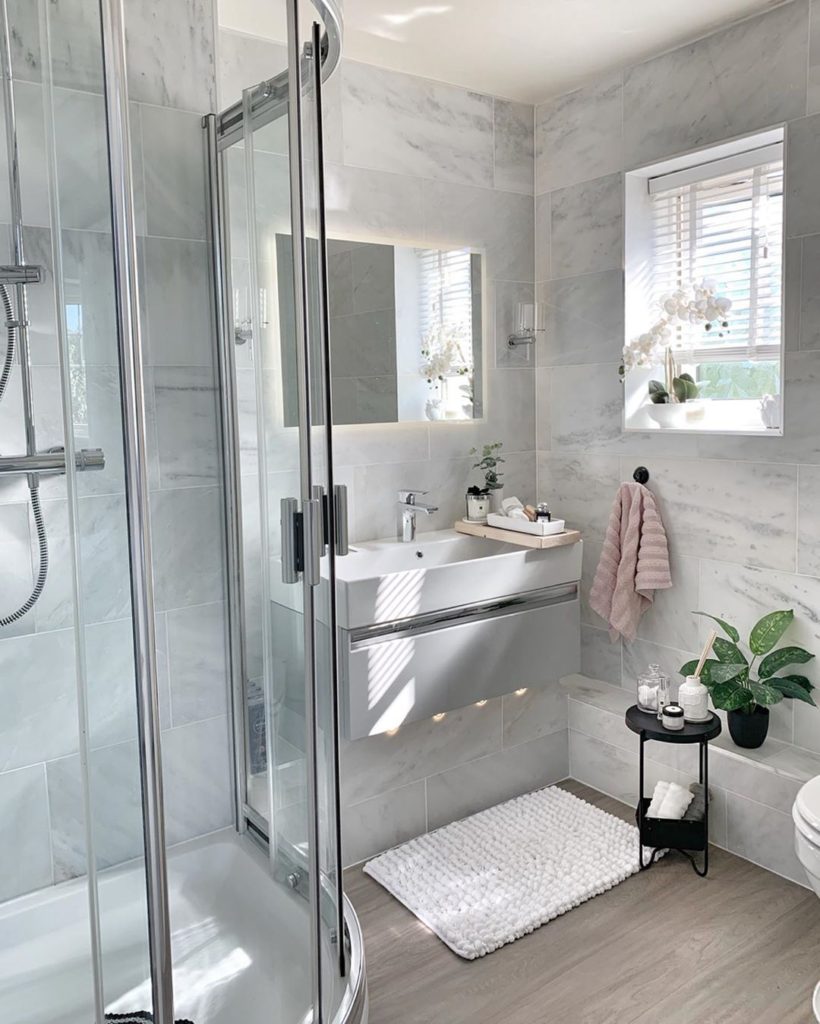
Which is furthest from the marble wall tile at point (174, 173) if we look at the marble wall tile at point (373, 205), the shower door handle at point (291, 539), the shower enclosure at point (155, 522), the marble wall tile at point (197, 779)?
the marble wall tile at point (373, 205)

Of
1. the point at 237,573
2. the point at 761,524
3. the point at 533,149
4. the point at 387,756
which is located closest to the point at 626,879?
the point at 387,756

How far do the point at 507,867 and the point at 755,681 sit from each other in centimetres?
94

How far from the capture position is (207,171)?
1.30 meters

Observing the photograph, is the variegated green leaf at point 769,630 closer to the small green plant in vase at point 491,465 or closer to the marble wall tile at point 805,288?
the marble wall tile at point 805,288

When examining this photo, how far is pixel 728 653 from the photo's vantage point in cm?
270

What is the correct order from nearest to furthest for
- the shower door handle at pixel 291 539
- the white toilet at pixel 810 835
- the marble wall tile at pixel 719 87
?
the shower door handle at pixel 291 539, the white toilet at pixel 810 835, the marble wall tile at pixel 719 87

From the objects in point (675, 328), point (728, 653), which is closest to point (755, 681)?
point (728, 653)

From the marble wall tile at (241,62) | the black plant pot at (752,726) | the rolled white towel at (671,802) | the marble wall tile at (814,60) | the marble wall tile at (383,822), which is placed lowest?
the marble wall tile at (383,822)

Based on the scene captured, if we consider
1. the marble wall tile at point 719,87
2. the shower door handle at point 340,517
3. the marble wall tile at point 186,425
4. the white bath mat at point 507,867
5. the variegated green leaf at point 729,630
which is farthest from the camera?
the variegated green leaf at point 729,630

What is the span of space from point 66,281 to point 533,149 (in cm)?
257

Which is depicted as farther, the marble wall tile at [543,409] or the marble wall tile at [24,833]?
the marble wall tile at [543,409]

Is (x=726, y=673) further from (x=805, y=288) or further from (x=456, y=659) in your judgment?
(x=805, y=288)

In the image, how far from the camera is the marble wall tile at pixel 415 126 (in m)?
2.79

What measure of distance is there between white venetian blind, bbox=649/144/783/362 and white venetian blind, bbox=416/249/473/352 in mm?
651
